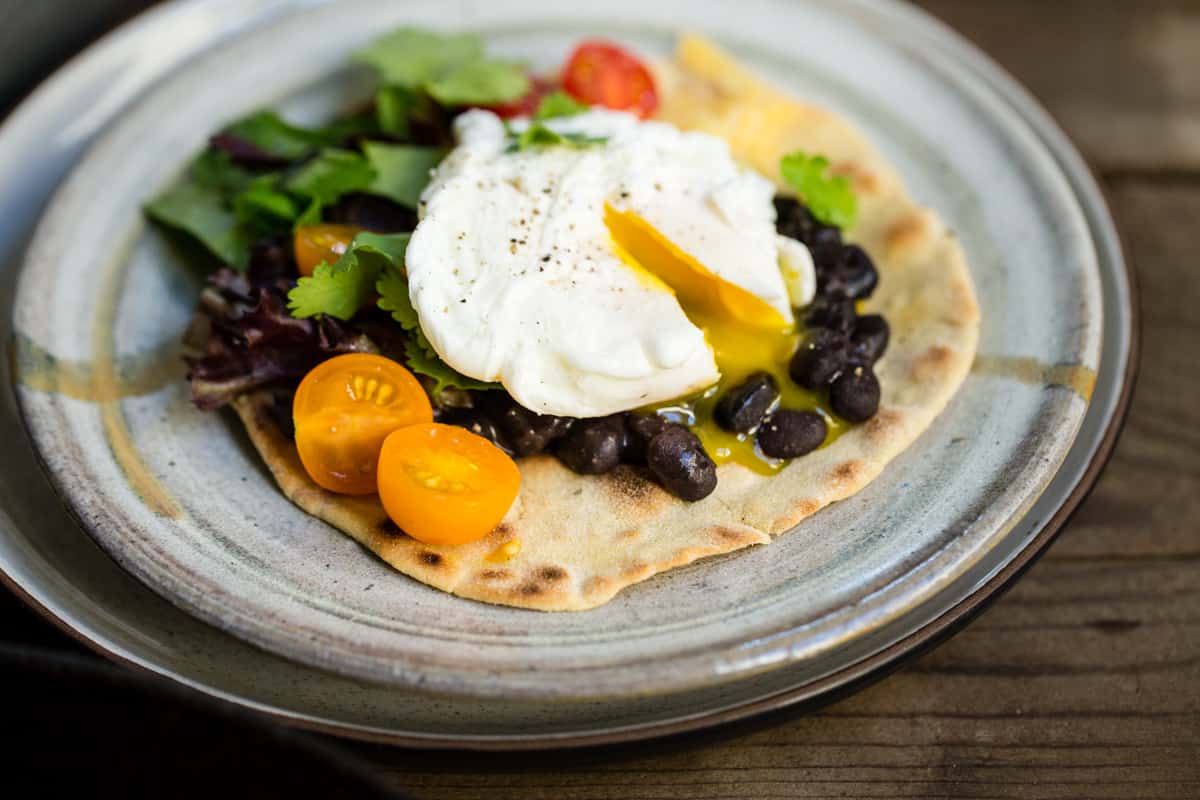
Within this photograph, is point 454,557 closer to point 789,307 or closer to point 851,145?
point 789,307

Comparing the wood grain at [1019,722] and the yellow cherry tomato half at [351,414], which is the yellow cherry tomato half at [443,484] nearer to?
the yellow cherry tomato half at [351,414]

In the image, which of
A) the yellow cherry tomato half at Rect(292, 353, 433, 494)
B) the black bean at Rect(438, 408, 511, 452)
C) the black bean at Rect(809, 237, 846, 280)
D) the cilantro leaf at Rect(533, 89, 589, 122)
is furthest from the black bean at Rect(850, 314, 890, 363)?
the yellow cherry tomato half at Rect(292, 353, 433, 494)

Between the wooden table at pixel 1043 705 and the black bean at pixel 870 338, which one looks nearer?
the wooden table at pixel 1043 705

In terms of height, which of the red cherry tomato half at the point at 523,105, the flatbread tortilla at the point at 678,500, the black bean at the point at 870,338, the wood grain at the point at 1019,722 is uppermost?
the red cherry tomato half at the point at 523,105

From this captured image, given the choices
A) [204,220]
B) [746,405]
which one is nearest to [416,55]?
[204,220]

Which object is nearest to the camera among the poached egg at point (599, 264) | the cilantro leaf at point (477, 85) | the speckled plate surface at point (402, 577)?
the speckled plate surface at point (402, 577)

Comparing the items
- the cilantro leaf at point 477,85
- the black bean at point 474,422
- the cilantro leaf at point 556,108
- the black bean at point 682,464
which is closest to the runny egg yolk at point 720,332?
the black bean at point 682,464
